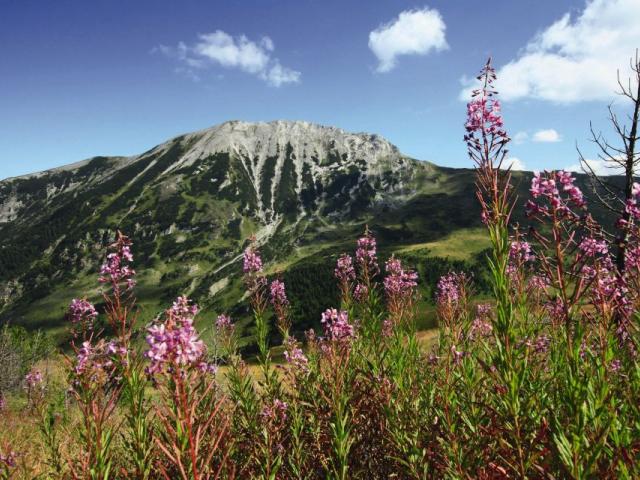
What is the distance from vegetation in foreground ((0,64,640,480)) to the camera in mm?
2852

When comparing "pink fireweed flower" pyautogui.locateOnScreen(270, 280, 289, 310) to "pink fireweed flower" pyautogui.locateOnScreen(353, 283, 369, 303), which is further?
"pink fireweed flower" pyautogui.locateOnScreen(270, 280, 289, 310)

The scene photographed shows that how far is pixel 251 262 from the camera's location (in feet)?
29.1

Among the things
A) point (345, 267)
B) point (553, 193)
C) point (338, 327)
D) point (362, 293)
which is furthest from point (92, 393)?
point (345, 267)

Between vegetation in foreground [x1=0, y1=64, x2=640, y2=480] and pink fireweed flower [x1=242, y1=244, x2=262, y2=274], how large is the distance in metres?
0.04

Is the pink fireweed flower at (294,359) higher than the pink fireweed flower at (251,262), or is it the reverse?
the pink fireweed flower at (251,262)

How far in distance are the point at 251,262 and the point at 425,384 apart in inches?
181

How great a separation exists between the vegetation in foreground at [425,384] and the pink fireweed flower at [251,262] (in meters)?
0.04

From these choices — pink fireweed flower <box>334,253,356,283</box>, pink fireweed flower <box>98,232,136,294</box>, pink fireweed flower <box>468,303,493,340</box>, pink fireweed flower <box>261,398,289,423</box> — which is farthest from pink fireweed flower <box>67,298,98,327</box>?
pink fireweed flower <box>468,303,493,340</box>

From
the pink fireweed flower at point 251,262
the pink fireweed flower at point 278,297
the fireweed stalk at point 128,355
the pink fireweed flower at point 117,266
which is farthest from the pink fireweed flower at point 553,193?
the pink fireweed flower at point 278,297

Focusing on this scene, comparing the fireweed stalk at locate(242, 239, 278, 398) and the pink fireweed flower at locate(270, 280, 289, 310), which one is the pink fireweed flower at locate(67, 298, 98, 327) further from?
the pink fireweed flower at locate(270, 280, 289, 310)

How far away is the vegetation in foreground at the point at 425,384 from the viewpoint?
2852 mm

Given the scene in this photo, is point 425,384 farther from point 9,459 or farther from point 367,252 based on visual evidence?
point 9,459

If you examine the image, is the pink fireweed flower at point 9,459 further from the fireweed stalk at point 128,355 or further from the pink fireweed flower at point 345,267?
the pink fireweed flower at point 345,267

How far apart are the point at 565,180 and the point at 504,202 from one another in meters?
0.97
